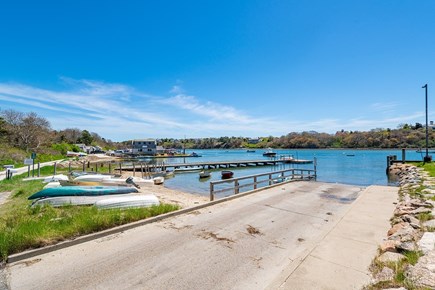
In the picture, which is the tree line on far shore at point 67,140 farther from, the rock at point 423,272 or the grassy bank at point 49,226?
the rock at point 423,272

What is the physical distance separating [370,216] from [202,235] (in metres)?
5.57

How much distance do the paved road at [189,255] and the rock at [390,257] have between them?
4.34ft

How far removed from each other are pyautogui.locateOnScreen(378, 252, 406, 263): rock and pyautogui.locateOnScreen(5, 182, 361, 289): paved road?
4.34 feet

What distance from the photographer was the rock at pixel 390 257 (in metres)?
4.10

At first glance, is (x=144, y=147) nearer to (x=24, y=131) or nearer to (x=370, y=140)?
(x=24, y=131)

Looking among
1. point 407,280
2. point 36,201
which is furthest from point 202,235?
point 36,201

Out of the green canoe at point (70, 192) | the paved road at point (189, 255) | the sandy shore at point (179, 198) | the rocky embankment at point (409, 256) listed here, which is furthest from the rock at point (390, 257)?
the green canoe at point (70, 192)

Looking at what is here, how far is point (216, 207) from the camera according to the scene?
9047mm

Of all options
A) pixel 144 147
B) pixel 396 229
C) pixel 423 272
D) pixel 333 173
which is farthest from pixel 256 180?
pixel 144 147

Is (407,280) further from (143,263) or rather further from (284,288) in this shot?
(143,263)

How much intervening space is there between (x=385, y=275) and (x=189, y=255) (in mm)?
3412

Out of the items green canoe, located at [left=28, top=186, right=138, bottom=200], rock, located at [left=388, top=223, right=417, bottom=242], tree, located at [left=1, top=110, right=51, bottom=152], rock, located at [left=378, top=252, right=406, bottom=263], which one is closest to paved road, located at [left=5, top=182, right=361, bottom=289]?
rock, located at [left=378, top=252, right=406, bottom=263]

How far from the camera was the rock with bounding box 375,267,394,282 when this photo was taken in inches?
141

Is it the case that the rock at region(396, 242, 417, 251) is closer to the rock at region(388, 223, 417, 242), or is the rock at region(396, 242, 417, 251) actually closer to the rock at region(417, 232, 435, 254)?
the rock at region(417, 232, 435, 254)
